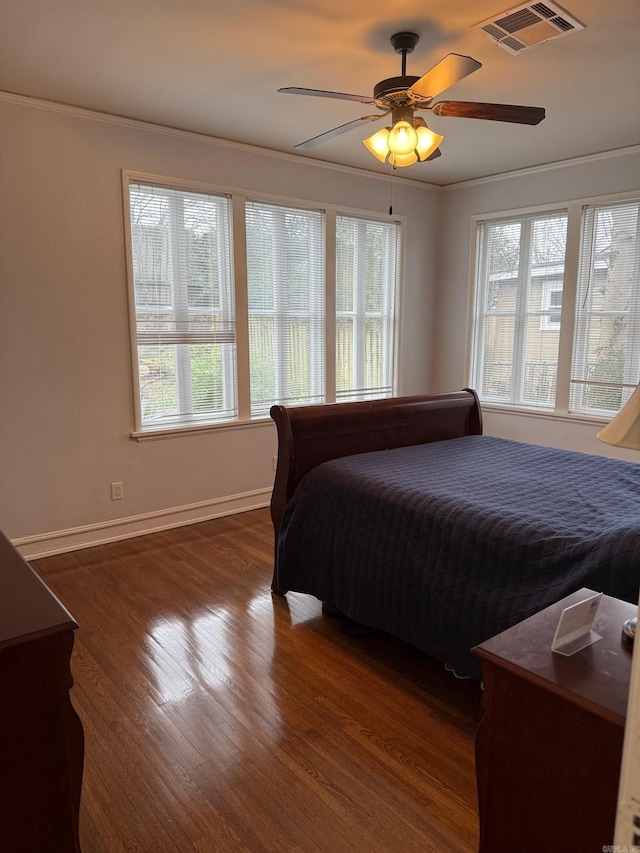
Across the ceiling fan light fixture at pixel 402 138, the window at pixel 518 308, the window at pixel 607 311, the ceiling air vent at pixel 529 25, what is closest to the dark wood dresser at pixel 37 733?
the ceiling fan light fixture at pixel 402 138

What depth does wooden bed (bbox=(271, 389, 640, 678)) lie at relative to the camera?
1.93m

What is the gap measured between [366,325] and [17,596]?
13.7 ft

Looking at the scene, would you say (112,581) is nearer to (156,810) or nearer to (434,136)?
(156,810)

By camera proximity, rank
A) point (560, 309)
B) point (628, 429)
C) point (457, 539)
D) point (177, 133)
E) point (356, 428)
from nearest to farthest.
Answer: point (628, 429)
point (457, 539)
point (356, 428)
point (177, 133)
point (560, 309)

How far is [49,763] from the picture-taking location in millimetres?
1229

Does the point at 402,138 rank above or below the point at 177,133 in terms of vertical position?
below

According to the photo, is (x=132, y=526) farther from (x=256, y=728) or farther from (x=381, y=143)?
(x=381, y=143)

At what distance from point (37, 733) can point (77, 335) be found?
109 inches

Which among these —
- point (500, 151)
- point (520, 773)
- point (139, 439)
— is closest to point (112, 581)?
point (139, 439)

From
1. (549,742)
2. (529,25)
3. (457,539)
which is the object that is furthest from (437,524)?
(529,25)

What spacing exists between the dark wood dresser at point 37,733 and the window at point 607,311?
4234 mm

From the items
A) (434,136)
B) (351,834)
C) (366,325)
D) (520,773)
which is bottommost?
(351,834)

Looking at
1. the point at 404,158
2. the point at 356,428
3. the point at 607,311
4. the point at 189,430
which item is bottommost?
the point at 189,430

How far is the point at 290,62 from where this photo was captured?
2840 millimetres
